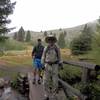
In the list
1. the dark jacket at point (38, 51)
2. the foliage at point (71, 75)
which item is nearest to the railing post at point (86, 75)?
the dark jacket at point (38, 51)

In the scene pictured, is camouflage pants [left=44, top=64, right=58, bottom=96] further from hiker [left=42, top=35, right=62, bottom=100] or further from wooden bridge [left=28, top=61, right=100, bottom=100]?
wooden bridge [left=28, top=61, right=100, bottom=100]

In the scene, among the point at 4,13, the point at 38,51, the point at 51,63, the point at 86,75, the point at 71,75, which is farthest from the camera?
the point at 4,13

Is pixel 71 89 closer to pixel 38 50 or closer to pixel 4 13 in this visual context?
pixel 38 50

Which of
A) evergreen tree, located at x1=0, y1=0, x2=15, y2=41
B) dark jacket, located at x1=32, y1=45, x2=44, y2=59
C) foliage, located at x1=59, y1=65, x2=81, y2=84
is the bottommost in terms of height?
foliage, located at x1=59, y1=65, x2=81, y2=84

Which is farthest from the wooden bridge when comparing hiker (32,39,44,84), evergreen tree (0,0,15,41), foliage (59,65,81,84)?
evergreen tree (0,0,15,41)

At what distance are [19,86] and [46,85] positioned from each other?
337 inches

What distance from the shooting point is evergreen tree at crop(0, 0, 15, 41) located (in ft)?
130

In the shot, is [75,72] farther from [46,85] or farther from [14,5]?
[14,5]

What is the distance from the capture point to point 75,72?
13234 mm

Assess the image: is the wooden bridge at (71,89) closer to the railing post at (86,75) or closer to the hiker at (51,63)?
the railing post at (86,75)

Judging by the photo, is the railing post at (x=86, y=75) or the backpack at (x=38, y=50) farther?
the backpack at (x=38, y=50)

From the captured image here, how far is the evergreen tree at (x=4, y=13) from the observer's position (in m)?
39.7

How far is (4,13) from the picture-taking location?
39719 mm

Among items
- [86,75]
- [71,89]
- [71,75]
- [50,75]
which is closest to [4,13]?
[71,75]
